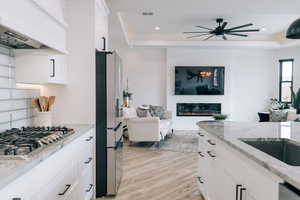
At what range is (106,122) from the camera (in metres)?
3.04

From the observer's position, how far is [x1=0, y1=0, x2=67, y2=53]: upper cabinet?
1520 mm

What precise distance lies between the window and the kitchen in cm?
686

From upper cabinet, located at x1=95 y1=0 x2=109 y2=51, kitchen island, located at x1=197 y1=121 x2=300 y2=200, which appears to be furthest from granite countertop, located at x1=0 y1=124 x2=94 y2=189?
upper cabinet, located at x1=95 y1=0 x2=109 y2=51

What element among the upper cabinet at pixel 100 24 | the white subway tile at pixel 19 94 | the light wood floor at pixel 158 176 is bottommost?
the light wood floor at pixel 158 176

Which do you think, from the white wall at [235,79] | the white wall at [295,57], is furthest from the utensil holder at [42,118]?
the white wall at [295,57]

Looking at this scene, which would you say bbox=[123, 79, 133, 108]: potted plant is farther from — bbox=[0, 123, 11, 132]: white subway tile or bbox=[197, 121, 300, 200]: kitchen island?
bbox=[0, 123, 11, 132]: white subway tile

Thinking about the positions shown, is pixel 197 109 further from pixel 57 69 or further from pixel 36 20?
pixel 36 20

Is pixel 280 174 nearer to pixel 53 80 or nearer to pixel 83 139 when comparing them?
pixel 83 139

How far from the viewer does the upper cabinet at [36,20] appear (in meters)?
1.52

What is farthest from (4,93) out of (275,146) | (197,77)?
(197,77)

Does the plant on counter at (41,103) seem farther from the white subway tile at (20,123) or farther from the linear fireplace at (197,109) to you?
the linear fireplace at (197,109)

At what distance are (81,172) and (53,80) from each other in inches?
38.9

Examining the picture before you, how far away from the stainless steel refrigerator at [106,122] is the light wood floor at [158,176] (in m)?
0.26

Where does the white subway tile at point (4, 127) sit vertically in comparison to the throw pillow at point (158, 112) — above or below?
above
